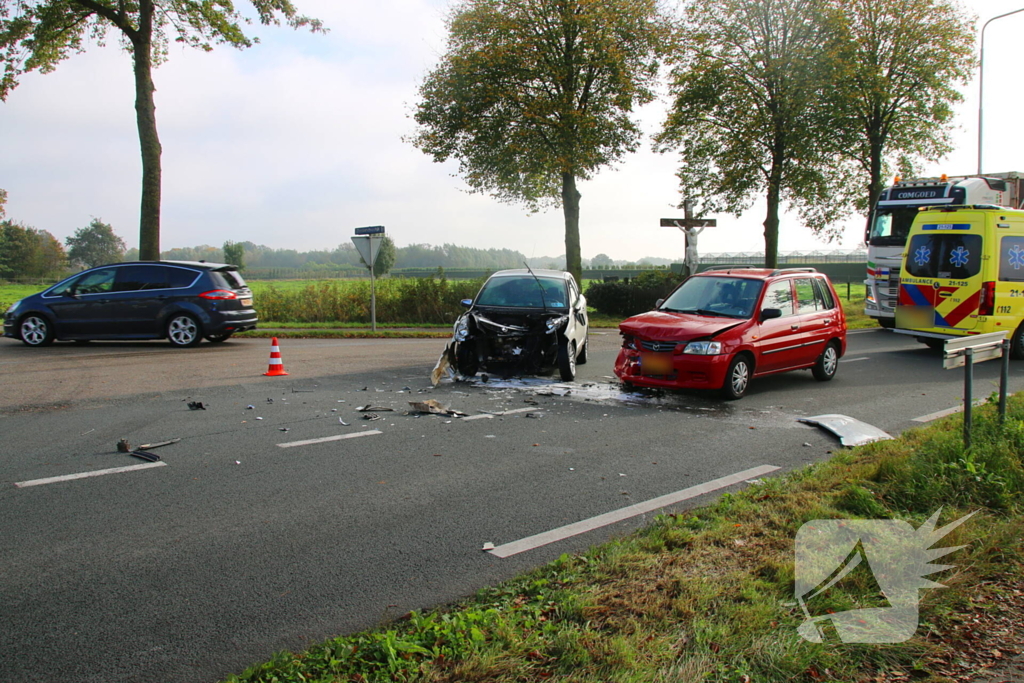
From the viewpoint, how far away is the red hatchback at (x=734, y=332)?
31.1 ft

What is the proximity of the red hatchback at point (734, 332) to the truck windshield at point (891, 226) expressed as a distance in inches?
392

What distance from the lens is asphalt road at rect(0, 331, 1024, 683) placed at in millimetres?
3514

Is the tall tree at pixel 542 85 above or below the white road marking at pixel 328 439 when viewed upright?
above

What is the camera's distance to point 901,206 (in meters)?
19.9

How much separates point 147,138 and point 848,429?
19805 mm

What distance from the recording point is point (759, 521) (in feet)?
15.2

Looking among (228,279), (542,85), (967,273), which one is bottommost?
(967,273)

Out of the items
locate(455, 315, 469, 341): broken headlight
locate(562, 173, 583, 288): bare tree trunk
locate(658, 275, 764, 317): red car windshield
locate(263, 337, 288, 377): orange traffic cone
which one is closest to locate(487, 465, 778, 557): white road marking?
locate(658, 275, 764, 317): red car windshield

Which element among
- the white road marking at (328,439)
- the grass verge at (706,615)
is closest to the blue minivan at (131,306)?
the white road marking at (328,439)

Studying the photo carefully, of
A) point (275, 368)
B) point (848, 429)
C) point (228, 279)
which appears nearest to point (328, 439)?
point (275, 368)

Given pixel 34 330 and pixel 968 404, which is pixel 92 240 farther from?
pixel 968 404

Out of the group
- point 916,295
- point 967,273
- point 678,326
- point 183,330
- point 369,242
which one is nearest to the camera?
point 678,326

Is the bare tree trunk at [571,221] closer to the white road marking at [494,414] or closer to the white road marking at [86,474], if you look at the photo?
the white road marking at [494,414]

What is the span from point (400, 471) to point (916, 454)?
4.01m
